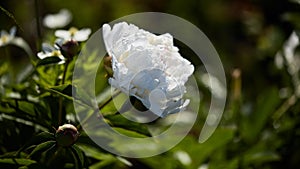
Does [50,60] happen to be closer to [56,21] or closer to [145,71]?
[145,71]

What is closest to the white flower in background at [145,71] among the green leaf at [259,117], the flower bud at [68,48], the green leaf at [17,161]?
the flower bud at [68,48]

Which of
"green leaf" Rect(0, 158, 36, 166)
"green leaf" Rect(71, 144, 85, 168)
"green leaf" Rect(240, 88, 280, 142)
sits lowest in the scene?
"green leaf" Rect(0, 158, 36, 166)

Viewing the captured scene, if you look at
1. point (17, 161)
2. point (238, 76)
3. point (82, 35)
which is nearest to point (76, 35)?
point (82, 35)

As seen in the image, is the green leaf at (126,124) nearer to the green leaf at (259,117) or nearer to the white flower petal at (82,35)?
the white flower petal at (82,35)

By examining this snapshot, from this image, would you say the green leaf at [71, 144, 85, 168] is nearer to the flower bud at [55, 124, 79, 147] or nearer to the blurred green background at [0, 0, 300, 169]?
the flower bud at [55, 124, 79, 147]

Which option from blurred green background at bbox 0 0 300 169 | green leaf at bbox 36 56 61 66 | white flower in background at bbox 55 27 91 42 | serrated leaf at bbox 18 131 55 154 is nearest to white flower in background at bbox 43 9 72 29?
blurred green background at bbox 0 0 300 169

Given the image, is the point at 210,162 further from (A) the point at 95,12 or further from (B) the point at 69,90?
(A) the point at 95,12
